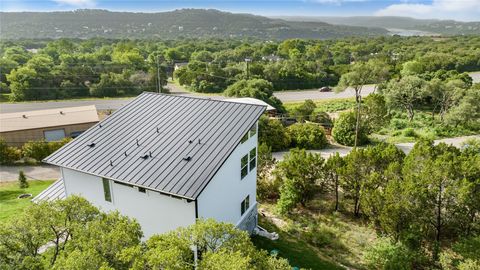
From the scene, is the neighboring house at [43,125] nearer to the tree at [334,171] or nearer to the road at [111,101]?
the road at [111,101]

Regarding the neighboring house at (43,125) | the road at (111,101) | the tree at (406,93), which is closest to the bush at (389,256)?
the neighboring house at (43,125)

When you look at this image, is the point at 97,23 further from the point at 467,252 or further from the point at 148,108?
the point at 467,252

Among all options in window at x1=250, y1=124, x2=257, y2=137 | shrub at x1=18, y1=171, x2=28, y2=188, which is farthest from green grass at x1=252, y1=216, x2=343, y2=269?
shrub at x1=18, y1=171, x2=28, y2=188

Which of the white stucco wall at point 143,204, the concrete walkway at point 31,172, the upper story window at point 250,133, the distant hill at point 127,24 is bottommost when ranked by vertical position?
the concrete walkway at point 31,172

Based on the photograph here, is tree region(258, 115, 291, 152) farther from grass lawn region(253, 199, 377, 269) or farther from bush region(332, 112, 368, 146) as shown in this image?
grass lawn region(253, 199, 377, 269)

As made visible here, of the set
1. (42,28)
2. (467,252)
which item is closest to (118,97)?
(467,252)
